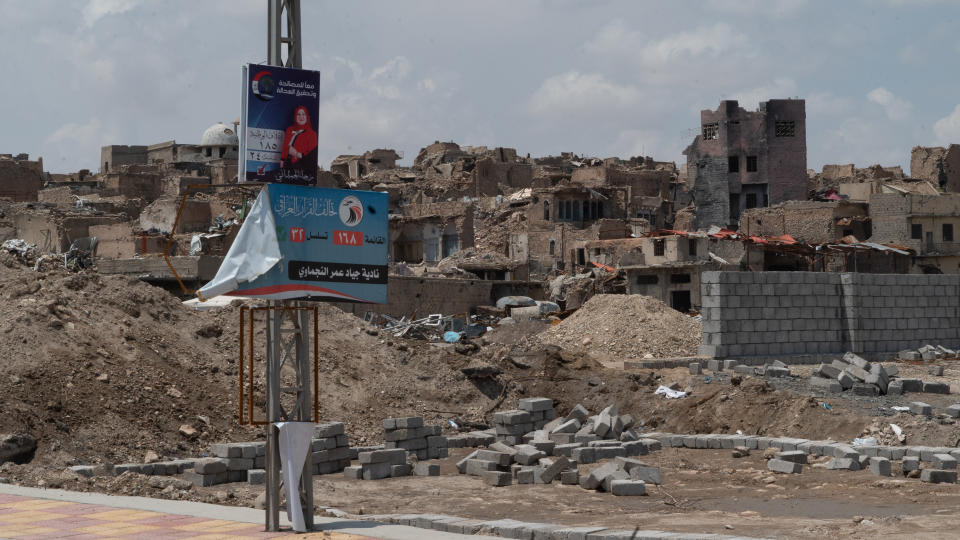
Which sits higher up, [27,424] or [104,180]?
[104,180]

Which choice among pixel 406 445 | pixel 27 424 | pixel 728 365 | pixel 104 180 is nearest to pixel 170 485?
pixel 27 424

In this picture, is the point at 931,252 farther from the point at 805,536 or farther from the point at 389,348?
the point at 805,536

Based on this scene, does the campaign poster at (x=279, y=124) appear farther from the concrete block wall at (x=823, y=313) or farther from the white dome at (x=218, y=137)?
the white dome at (x=218, y=137)

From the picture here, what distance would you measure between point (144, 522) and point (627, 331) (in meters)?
22.2

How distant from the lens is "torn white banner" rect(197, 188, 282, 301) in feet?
30.0

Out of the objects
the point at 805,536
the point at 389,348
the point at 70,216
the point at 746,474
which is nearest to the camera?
the point at 805,536

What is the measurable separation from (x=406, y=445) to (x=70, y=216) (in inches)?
1145

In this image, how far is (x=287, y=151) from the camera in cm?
948

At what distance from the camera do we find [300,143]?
9.57 meters

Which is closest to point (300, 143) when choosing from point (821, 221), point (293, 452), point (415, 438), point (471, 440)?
point (293, 452)

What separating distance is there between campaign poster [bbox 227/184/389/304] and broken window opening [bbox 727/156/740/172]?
49.7 metres

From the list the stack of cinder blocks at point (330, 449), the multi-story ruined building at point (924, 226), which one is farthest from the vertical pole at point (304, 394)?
the multi-story ruined building at point (924, 226)

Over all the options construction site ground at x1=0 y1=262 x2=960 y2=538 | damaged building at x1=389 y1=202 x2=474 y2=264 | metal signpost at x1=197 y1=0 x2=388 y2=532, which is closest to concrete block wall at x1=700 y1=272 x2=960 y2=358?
construction site ground at x1=0 y1=262 x2=960 y2=538

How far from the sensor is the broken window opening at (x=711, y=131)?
5794 cm
